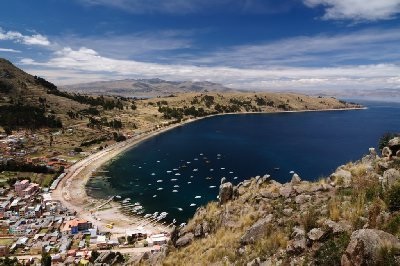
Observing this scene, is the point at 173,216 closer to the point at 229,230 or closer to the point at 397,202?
the point at 229,230

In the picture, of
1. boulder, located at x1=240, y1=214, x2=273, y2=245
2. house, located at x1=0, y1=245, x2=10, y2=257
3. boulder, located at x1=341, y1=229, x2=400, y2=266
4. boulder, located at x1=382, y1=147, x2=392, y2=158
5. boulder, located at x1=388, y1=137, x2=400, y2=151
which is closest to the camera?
boulder, located at x1=341, y1=229, x2=400, y2=266

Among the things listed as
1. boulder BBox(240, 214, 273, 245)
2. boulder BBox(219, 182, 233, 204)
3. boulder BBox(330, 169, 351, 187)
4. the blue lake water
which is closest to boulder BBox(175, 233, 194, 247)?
boulder BBox(219, 182, 233, 204)

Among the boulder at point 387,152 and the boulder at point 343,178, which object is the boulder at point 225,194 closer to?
the boulder at point 343,178

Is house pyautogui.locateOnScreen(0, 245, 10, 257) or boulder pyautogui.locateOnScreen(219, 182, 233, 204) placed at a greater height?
boulder pyautogui.locateOnScreen(219, 182, 233, 204)

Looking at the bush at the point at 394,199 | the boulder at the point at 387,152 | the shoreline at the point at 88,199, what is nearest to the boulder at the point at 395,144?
the boulder at the point at 387,152

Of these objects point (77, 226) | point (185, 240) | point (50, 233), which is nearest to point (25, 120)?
point (50, 233)

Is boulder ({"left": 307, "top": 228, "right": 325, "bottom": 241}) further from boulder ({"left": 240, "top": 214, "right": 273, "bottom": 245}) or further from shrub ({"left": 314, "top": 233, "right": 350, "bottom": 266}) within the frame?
boulder ({"left": 240, "top": 214, "right": 273, "bottom": 245})

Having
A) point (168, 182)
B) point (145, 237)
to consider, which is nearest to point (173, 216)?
point (145, 237)
